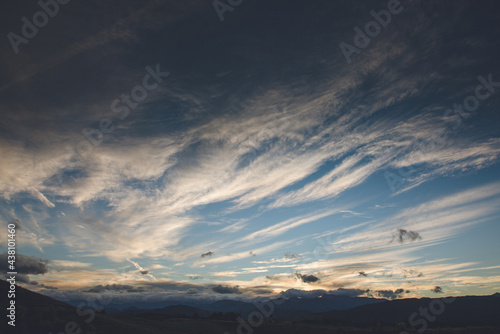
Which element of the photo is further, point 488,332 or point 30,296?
point 488,332

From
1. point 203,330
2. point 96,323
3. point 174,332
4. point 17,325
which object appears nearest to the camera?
point 17,325

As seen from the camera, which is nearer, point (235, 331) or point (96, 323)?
point (96, 323)

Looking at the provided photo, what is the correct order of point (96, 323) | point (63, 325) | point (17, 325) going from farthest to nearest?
point (96, 323) → point (63, 325) → point (17, 325)

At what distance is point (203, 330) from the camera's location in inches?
2879

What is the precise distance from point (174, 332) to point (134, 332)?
13674 millimetres

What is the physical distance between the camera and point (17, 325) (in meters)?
45.8

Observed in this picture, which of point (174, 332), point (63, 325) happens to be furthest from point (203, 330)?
point (63, 325)

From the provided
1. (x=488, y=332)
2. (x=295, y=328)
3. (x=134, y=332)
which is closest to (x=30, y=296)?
(x=134, y=332)

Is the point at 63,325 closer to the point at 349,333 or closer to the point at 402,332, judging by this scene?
the point at 349,333

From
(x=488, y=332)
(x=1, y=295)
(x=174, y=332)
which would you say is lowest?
(x=174, y=332)

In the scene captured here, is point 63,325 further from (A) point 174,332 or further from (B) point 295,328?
(B) point 295,328

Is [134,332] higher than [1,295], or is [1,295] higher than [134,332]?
[1,295]

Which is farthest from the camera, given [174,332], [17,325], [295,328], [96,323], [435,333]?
[295,328]

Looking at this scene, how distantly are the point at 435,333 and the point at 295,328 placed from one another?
4387cm
